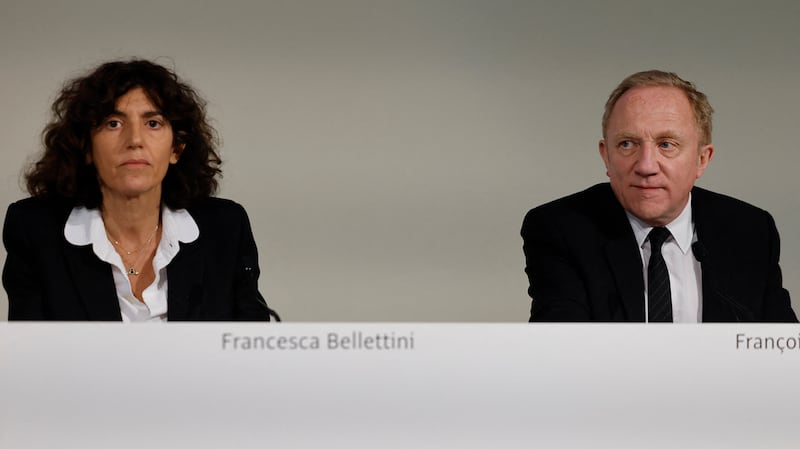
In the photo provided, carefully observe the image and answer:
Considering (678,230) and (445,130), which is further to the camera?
(445,130)

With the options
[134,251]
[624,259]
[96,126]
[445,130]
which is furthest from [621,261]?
[96,126]

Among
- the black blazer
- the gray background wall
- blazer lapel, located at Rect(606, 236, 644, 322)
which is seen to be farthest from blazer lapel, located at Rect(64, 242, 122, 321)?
blazer lapel, located at Rect(606, 236, 644, 322)

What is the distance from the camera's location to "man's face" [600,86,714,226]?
8.58ft

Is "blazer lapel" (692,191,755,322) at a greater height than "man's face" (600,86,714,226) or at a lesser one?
lesser

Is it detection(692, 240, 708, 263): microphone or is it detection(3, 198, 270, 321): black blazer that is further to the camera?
detection(692, 240, 708, 263): microphone

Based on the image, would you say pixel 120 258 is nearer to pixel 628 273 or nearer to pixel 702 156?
pixel 628 273

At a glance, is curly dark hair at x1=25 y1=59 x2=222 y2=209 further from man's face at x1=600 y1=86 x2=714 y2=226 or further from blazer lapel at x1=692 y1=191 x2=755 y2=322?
blazer lapel at x1=692 y1=191 x2=755 y2=322

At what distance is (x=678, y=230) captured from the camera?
8.73ft

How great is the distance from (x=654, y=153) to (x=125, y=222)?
126 centimetres
